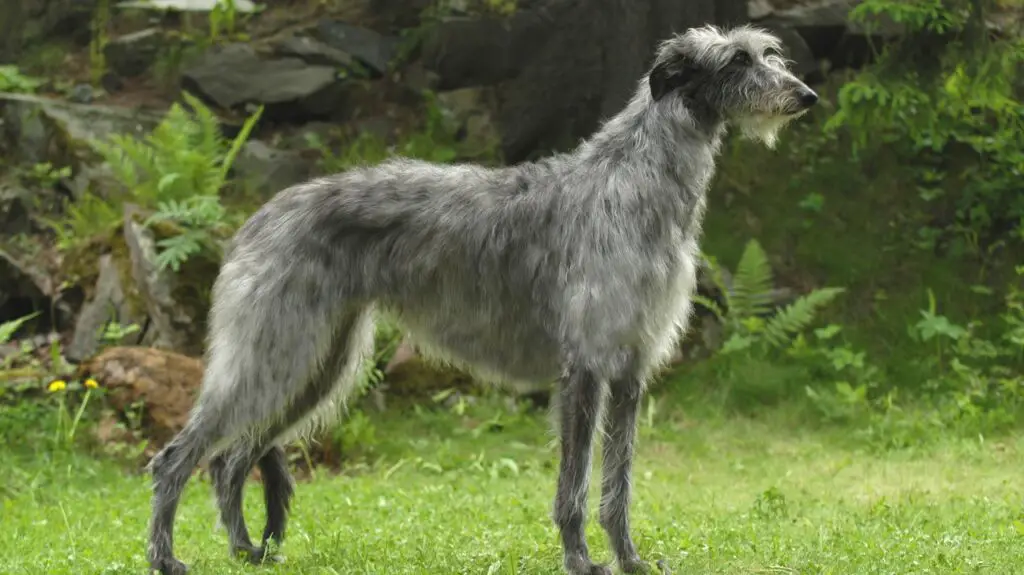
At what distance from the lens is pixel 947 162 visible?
13469 mm

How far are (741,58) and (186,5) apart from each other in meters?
10.7

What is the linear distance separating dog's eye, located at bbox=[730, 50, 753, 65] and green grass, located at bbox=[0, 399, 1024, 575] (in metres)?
2.07

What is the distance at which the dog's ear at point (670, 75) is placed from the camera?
6.28m

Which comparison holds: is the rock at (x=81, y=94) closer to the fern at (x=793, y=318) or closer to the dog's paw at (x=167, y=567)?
the fern at (x=793, y=318)

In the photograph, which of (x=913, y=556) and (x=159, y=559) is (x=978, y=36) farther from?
(x=159, y=559)

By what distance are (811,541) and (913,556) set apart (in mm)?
723

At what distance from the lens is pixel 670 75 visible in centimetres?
629

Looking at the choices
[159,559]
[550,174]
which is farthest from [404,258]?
[159,559]

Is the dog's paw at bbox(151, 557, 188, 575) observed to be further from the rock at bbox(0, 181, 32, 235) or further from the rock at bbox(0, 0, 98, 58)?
the rock at bbox(0, 0, 98, 58)

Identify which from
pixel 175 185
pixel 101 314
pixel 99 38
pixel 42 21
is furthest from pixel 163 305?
pixel 42 21

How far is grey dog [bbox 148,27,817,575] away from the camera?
20.0 ft

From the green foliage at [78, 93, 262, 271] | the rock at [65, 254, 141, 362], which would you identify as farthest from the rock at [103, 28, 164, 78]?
the rock at [65, 254, 141, 362]

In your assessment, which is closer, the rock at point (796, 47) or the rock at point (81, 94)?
the rock at point (796, 47)

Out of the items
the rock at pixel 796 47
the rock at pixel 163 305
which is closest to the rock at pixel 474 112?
the rock at pixel 796 47
